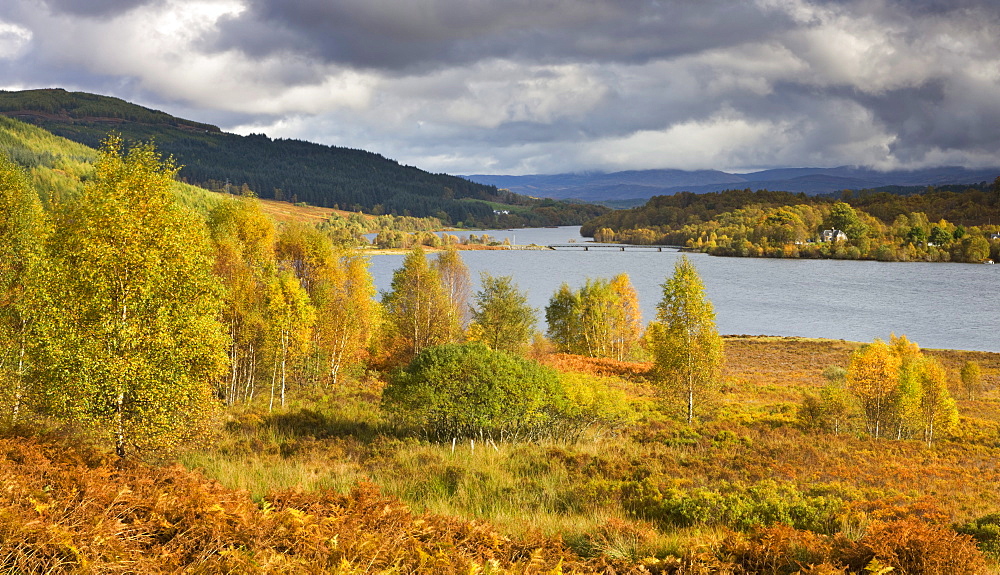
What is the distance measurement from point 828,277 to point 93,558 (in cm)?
16757

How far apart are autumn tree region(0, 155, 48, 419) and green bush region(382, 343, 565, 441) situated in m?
9.87

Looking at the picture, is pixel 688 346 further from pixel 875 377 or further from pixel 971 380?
pixel 971 380

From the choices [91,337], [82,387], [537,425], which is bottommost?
[537,425]

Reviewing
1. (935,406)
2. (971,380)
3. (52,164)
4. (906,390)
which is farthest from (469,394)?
(52,164)

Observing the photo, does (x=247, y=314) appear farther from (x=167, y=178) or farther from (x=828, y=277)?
(x=828, y=277)

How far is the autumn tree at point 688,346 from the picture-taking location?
2845 centimetres

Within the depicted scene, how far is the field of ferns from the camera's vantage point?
219 inches

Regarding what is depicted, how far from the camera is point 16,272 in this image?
747 inches

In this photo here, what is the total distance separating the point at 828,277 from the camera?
148m

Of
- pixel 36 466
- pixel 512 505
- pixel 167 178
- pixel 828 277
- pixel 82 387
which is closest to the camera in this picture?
pixel 36 466

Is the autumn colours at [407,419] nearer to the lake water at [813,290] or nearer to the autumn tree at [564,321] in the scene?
the lake water at [813,290]

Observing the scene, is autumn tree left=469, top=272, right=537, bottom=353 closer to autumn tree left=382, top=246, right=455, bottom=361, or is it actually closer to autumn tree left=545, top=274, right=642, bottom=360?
autumn tree left=382, top=246, right=455, bottom=361

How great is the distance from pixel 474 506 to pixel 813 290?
136416 mm

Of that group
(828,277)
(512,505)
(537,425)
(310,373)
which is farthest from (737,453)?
(828,277)
